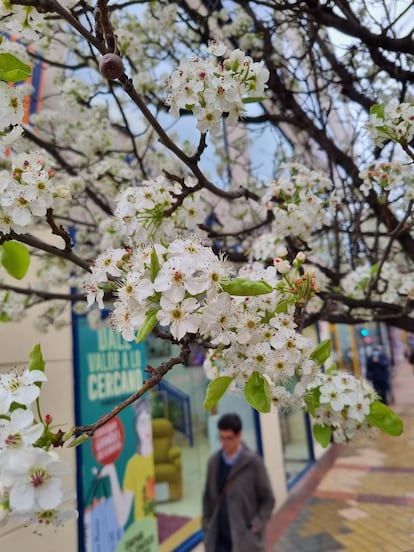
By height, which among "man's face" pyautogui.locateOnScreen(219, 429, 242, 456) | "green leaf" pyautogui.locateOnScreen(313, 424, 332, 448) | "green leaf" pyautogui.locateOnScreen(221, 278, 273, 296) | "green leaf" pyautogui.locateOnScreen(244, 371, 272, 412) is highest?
"green leaf" pyautogui.locateOnScreen(221, 278, 273, 296)

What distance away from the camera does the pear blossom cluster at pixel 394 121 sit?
1450 mm

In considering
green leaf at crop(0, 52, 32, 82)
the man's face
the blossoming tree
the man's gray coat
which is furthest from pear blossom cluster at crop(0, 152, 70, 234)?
the man's gray coat

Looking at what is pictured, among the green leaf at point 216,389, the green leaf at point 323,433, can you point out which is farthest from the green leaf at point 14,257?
the green leaf at point 323,433

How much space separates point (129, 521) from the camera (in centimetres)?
341

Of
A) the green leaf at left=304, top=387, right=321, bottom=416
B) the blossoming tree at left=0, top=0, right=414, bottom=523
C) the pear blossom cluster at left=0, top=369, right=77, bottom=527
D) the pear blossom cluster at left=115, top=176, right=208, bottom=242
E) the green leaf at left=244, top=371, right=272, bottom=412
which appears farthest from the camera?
the pear blossom cluster at left=115, top=176, right=208, bottom=242

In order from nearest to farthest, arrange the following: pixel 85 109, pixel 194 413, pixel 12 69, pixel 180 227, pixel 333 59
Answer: pixel 12 69
pixel 180 227
pixel 333 59
pixel 85 109
pixel 194 413

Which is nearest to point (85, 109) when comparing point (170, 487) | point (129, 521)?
point (129, 521)

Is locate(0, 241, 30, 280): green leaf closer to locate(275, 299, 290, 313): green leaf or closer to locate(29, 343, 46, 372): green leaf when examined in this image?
locate(29, 343, 46, 372): green leaf

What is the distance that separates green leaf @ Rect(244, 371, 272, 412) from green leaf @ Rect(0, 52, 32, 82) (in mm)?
935

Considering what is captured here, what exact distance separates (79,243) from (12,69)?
238cm

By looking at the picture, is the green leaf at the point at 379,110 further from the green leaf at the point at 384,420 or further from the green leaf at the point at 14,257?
the green leaf at the point at 14,257

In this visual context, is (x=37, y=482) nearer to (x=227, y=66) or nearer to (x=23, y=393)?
(x=23, y=393)

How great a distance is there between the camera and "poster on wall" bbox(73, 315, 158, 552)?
3.08 m

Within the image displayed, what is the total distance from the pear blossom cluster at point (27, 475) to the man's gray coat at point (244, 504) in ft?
8.51
